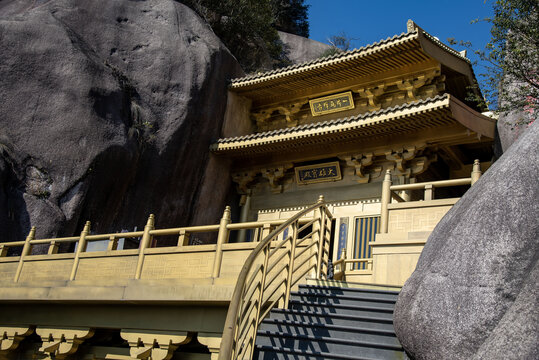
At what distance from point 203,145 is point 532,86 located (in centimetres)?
742

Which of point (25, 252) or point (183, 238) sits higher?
point (183, 238)

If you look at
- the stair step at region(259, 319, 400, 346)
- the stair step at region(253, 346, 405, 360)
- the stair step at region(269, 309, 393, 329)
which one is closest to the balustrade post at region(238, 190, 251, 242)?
the stair step at region(269, 309, 393, 329)

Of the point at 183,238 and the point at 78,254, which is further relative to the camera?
the point at 78,254

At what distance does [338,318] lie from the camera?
6.12 meters

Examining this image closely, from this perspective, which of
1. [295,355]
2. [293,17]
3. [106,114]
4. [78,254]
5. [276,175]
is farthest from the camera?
[293,17]

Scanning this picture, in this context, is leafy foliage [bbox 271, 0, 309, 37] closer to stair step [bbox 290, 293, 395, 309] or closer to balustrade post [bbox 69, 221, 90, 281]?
balustrade post [bbox 69, 221, 90, 281]

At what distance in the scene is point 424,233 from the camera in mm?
7949

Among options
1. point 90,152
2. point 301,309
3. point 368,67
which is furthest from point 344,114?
point 301,309

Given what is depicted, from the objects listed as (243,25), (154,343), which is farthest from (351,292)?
(243,25)

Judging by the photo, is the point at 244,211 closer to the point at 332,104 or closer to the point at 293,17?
the point at 332,104

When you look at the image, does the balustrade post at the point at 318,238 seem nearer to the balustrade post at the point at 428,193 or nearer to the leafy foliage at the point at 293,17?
the balustrade post at the point at 428,193

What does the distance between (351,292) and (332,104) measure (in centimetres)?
798

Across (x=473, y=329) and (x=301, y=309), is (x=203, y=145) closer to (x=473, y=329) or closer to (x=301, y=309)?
(x=301, y=309)

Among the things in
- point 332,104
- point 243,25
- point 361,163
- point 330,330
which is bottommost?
point 330,330
